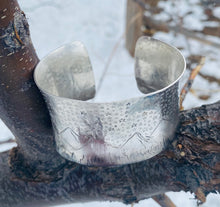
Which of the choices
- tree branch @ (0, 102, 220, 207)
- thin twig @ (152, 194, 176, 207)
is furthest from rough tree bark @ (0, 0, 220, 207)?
thin twig @ (152, 194, 176, 207)

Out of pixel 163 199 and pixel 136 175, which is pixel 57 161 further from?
pixel 163 199

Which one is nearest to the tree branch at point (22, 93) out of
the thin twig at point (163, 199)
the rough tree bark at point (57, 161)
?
the rough tree bark at point (57, 161)

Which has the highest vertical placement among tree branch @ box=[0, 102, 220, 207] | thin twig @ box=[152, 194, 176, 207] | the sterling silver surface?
the sterling silver surface

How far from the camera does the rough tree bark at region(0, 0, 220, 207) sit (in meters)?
0.45

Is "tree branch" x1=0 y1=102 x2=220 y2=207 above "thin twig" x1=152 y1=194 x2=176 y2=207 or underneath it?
above

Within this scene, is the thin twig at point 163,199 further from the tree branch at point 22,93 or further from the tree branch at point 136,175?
the tree branch at point 22,93

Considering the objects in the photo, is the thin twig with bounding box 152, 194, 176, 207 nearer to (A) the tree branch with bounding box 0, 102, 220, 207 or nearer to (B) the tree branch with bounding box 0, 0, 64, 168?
(A) the tree branch with bounding box 0, 102, 220, 207

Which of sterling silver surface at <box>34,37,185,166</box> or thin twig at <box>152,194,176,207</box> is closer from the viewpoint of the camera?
sterling silver surface at <box>34,37,185,166</box>

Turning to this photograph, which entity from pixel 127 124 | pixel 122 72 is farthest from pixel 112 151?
pixel 122 72

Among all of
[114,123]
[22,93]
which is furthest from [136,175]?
[22,93]

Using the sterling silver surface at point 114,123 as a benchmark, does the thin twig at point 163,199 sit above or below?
below

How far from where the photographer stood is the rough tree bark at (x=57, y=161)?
0.45 meters

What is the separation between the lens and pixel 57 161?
568 mm

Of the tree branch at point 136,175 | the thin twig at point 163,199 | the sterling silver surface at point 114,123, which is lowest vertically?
the thin twig at point 163,199
